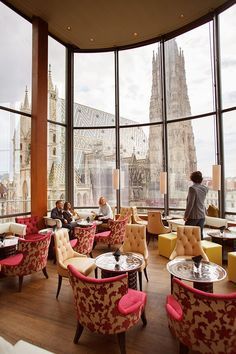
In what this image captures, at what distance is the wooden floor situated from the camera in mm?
2533

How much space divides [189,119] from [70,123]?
4.24 meters

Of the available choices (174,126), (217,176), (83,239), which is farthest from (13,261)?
(174,126)

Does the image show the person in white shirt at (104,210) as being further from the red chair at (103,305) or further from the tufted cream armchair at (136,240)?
the red chair at (103,305)

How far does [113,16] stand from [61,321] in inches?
312

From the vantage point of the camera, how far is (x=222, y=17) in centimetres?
690

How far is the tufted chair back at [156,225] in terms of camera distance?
672cm

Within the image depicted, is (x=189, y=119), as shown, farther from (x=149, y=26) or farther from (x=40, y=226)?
(x=40, y=226)

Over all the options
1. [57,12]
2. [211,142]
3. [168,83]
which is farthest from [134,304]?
[57,12]

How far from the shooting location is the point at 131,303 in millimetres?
2562

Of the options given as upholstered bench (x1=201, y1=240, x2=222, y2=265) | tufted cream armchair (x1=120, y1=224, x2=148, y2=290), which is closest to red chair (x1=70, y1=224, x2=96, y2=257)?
tufted cream armchair (x1=120, y1=224, x2=148, y2=290)

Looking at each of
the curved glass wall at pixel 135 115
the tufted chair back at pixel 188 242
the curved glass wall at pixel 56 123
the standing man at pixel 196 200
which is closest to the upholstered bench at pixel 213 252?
the standing man at pixel 196 200

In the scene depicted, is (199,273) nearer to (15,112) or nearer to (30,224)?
(30,224)

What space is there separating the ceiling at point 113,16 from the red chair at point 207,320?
7502 mm

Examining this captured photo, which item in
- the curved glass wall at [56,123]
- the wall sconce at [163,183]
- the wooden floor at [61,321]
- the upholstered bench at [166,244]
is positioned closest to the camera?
the wooden floor at [61,321]
